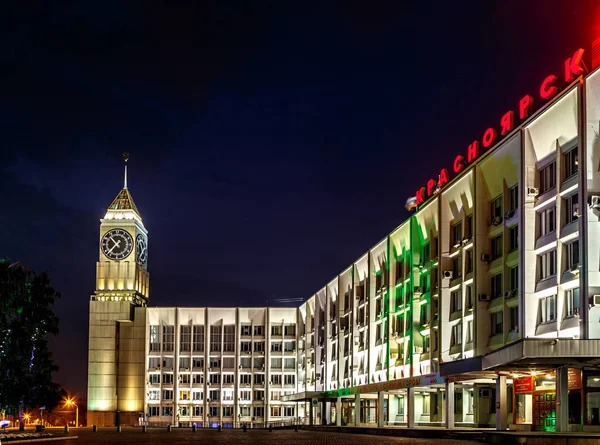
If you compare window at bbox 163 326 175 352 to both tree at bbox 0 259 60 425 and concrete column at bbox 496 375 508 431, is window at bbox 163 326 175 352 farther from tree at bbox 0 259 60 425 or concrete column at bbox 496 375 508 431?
concrete column at bbox 496 375 508 431

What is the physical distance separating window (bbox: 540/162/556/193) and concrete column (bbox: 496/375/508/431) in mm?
9940

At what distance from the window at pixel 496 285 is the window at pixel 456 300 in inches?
197

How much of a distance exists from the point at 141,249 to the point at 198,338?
685 inches

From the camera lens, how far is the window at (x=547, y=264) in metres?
44.6

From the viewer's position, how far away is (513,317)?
49.5m

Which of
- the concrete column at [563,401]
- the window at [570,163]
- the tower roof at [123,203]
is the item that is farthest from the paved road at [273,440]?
the tower roof at [123,203]

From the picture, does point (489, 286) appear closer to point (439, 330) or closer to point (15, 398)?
point (439, 330)

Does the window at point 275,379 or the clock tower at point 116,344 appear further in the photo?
the window at point 275,379

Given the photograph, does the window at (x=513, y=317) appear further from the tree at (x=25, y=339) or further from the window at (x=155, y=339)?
the window at (x=155, y=339)

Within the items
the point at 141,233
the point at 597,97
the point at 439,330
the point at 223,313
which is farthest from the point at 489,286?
the point at 141,233

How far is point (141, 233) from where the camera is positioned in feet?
441

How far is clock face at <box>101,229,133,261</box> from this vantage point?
426 ft

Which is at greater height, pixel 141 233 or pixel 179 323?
pixel 141 233

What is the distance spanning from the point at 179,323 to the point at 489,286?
77.1 metres
